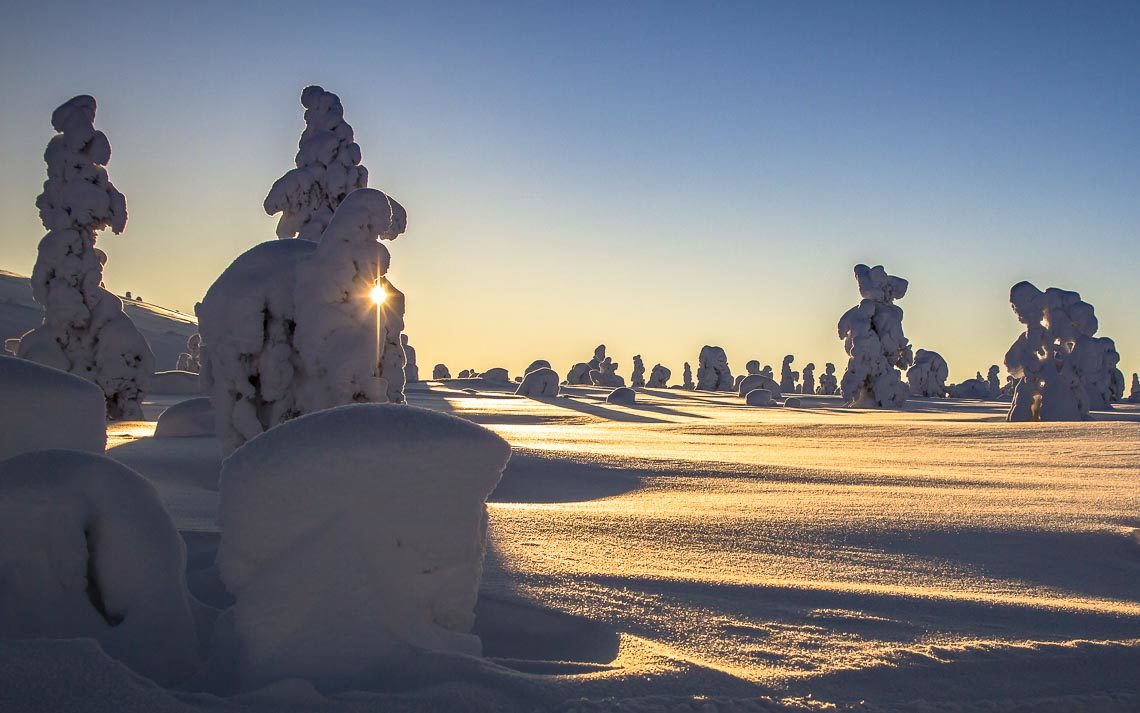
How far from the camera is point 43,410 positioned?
15.3ft

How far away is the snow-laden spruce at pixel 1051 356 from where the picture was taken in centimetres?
1546

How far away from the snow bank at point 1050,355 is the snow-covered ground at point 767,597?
8.03 meters

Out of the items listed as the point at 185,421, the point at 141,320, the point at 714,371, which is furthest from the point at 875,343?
the point at 141,320

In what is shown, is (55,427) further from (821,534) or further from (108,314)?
(108,314)

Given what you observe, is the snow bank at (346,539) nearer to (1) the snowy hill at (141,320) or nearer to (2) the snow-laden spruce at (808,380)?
(1) the snowy hill at (141,320)

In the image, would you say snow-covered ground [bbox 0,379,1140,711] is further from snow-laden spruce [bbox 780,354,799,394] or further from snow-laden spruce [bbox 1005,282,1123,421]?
snow-laden spruce [bbox 780,354,799,394]

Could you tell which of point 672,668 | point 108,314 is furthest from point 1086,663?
point 108,314

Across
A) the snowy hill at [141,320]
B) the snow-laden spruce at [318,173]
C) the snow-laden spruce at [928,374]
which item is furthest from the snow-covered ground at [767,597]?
the snowy hill at [141,320]

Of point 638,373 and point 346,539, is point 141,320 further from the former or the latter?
point 346,539

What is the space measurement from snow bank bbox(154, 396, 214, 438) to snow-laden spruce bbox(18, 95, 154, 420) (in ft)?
18.1

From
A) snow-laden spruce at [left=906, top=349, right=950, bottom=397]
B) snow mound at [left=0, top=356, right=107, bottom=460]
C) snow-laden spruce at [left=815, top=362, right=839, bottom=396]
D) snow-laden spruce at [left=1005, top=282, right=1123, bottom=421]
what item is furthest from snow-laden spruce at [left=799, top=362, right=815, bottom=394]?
snow mound at [left=0, top=356, right=107, bottom=460]

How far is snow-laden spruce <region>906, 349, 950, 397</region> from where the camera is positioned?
35031mm

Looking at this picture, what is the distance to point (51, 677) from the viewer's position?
7.74ft

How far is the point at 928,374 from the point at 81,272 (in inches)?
1247
